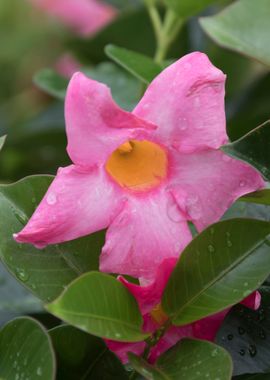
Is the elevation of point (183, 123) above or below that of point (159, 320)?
above

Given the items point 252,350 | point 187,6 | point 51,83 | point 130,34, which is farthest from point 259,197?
point 130,34

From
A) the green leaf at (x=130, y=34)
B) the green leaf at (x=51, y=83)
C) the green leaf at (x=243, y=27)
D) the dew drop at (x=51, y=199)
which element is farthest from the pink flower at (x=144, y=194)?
the green leaf at (x=130, y=34)

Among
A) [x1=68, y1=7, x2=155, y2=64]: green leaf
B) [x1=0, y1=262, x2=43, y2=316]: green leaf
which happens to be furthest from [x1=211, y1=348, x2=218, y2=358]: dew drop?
[x1=68, y1=7, x2=155, y2=64]: green leaf

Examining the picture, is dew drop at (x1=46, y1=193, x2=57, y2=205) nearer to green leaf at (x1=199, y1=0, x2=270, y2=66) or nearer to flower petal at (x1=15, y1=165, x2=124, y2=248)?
flower petal at (x1=15, y1=165, x2=124, y2=248)

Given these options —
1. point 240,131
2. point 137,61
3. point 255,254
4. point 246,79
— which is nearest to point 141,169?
point 255,254

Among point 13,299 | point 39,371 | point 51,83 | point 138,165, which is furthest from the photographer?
point 51,83

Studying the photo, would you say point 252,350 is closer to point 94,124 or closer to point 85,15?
point 94,124

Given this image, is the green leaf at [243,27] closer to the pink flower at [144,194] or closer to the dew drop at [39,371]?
the pink flower at [144,194]

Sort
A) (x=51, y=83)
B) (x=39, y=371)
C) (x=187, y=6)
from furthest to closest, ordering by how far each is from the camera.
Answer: (x=51, y=83) → (x=187, y=6) → (x=39, y=371)
